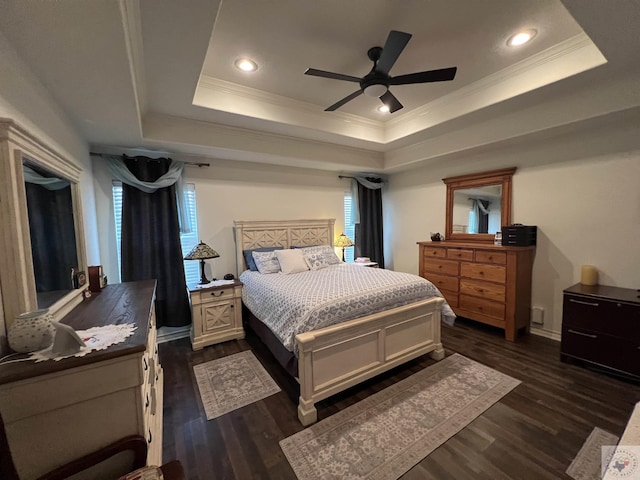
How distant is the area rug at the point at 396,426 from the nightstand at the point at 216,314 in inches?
67.2

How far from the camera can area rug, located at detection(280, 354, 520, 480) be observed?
5.18 feet

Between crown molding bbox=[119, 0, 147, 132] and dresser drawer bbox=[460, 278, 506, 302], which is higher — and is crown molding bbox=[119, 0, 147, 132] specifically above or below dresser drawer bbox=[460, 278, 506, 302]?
above

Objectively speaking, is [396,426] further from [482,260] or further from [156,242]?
[156,242]

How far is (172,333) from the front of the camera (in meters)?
3.32

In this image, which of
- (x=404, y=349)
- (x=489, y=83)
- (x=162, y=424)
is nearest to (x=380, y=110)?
(x=489, y=83)

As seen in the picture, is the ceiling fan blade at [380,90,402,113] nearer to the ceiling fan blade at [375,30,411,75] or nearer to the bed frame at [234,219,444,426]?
the ceiling fan blade at [375,30,411,75]

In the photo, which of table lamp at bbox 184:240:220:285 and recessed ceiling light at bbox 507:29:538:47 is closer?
recessed ceiling light at bbox 507:29:538:47

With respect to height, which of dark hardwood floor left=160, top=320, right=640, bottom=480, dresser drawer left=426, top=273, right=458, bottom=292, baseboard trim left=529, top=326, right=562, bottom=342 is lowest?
dark hardwood floor left=160, top=320, right=640, bottom=480

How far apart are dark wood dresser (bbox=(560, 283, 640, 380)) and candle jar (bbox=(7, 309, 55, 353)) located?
12.7 feet

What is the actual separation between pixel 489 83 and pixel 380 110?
3.91ft

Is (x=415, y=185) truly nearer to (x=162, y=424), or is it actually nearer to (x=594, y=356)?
(x=594, y=356)

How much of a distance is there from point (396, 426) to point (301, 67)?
3.08 metres

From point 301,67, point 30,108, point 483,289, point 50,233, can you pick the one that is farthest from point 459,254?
point 30,108

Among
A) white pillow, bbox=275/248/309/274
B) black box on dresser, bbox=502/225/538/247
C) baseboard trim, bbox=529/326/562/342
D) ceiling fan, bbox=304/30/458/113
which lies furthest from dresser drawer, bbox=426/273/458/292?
ceiling fan, bbox=304/30/458/113
